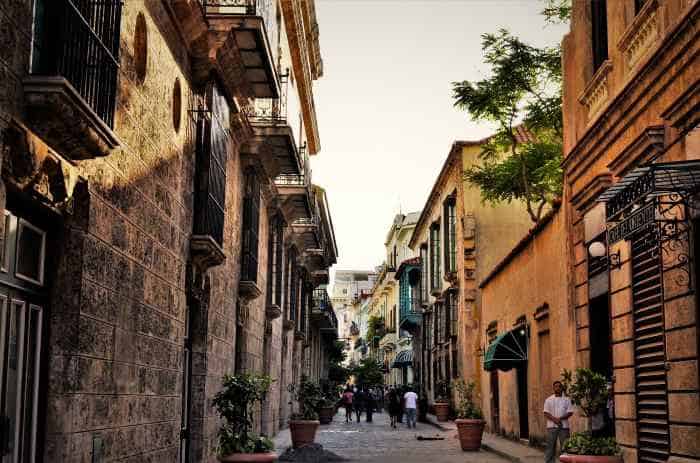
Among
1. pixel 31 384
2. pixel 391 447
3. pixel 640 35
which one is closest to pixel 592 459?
pixel 640 35

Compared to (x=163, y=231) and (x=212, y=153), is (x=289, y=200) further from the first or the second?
(x=163, y=231)

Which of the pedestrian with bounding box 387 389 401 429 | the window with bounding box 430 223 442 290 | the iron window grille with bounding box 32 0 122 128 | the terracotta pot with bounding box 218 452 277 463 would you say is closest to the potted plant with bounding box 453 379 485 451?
the terracotta pot with bounding box 218 452 277 463

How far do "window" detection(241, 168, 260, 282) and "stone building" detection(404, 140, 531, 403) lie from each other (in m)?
14.0

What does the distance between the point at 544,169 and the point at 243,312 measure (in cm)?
1204

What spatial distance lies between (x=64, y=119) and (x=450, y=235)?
30.3 metres

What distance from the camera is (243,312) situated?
17.8m

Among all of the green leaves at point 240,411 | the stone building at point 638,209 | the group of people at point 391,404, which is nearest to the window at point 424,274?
the group of people at point 391,404

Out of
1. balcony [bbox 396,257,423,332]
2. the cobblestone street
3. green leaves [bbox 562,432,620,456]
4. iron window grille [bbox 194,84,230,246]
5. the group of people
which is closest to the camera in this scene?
green leaves [bbox 562,432,620,456]

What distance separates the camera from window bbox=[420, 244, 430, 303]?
4722 centimetres

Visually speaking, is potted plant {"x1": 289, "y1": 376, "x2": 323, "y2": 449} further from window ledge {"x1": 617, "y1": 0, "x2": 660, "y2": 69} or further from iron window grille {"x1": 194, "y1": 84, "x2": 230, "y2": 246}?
window ledge {"x1": 617, "y1": 0, "x2": 660, "y2": 69}

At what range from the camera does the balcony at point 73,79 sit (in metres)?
6.37

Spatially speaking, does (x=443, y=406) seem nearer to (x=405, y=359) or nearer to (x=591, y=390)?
(x=405, y=359)

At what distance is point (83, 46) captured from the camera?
719cm

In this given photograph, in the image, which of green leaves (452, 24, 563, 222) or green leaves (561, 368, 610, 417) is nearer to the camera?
green leaves (561, 368, 610, 417)
